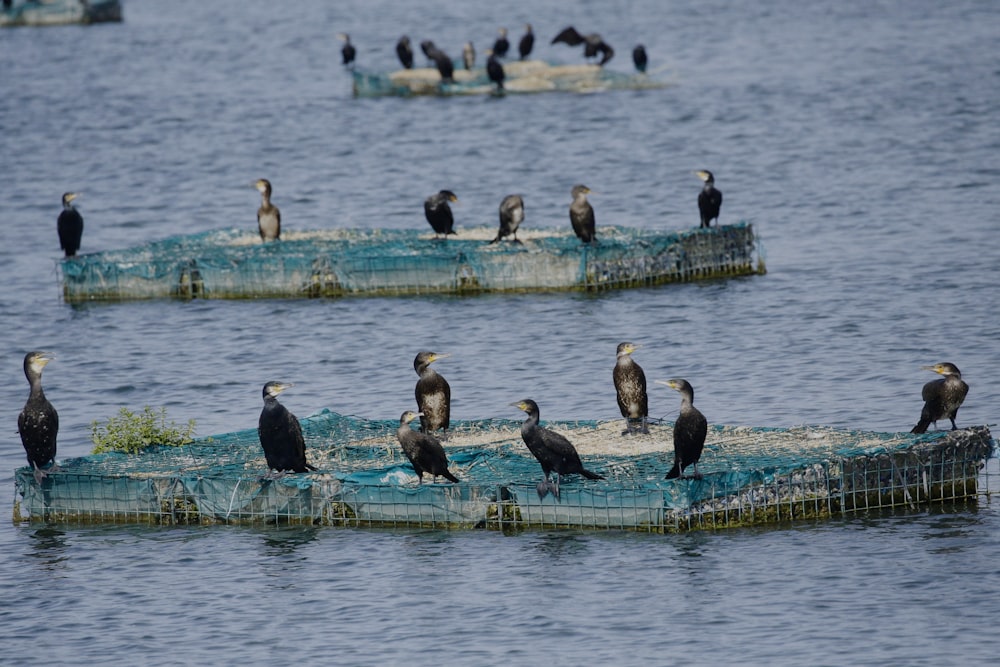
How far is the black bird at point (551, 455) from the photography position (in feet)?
57.5

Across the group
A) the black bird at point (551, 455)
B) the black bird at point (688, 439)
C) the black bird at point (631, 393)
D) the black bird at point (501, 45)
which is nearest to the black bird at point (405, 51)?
the black bird at point (501, 45)

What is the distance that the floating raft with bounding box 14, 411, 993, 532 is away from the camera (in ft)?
57.5

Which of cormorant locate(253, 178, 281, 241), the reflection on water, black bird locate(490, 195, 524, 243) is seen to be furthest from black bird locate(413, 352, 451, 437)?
cormorant locate(253, 178, 281, 241)

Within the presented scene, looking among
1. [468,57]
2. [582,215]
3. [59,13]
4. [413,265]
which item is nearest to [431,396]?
[582,215]

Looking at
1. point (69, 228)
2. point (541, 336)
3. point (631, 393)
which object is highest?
point (69, 228)

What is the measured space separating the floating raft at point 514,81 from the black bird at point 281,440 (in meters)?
40.4

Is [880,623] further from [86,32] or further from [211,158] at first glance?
[86,32]

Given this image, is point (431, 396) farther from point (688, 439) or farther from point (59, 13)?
point (59, 13)

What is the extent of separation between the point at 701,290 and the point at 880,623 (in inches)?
614

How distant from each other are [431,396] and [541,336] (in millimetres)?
8423

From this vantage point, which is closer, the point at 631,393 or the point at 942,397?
the point at 942,397

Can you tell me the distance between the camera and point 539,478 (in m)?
18.3

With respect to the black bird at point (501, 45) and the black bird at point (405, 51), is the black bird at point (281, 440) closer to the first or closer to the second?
the black bird at point (405, 51)

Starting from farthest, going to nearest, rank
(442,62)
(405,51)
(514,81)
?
(405,51)
(514,81)
(442,62)
